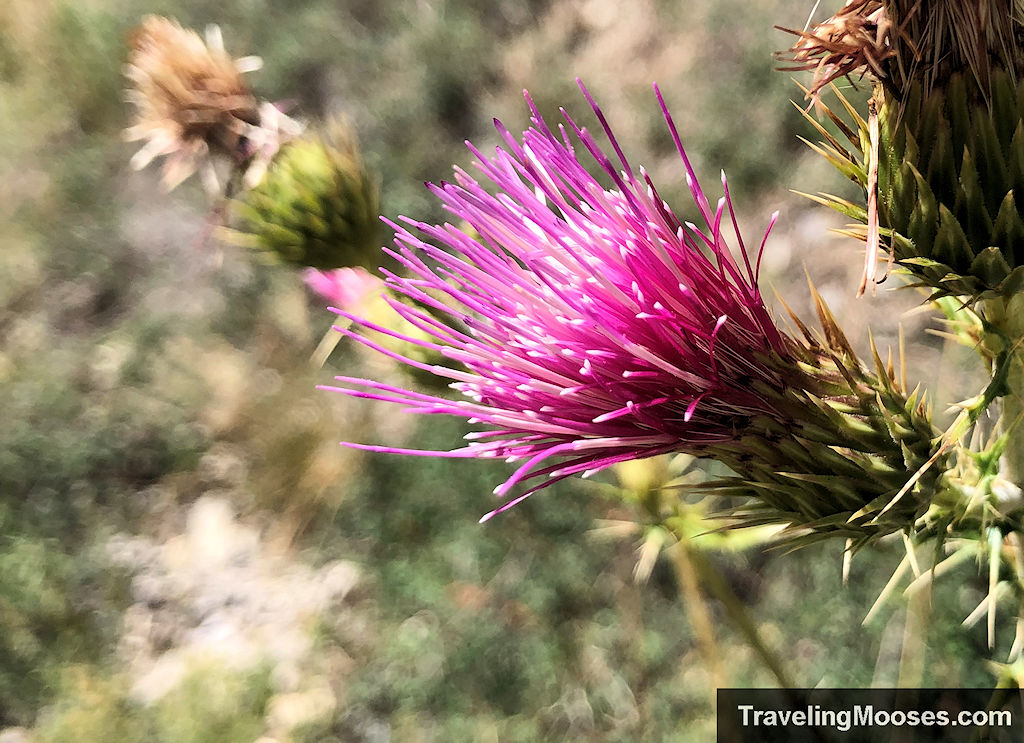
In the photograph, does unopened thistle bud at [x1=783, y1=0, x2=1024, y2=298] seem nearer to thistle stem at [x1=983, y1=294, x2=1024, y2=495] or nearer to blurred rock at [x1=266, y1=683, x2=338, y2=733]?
thistle stem at [x1=983, y1=294, x2=1024, y2=495]

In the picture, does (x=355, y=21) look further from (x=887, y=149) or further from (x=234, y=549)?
(x=887, y=149)

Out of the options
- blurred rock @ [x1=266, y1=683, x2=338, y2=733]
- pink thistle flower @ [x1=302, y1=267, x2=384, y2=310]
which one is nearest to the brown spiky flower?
pink thistle flower @ [x1=302, y1=267, x2=384, y2=310]

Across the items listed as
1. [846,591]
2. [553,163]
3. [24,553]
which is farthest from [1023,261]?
[24,553]

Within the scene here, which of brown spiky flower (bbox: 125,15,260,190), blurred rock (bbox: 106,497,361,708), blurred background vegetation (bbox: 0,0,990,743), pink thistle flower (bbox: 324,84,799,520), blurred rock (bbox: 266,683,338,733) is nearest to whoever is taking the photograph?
pink thistle flower (bbox: 324,84,799,520)

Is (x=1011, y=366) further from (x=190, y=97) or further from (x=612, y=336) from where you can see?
(x=190, y=97)

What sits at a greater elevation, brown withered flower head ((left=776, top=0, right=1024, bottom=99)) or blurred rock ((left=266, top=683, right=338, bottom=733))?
brown withered flower head ((left=776, top=0, right=1024, bottom=99))

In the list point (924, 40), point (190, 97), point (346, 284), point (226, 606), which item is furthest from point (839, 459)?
point (226, 606)

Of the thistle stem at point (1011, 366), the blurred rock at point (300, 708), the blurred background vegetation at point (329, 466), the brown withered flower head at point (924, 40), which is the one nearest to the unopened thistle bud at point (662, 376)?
the thistle stem at point (1011, 366)
